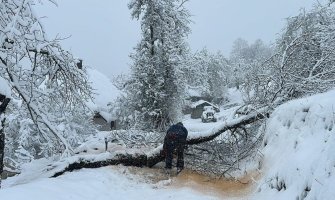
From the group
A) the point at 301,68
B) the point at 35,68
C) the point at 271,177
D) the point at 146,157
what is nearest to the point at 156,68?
the point at 301,68

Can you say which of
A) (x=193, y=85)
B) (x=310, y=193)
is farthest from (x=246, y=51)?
(x=310, y=193)

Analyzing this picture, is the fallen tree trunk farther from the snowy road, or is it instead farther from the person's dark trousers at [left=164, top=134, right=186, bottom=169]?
the person's dark trousers at [left=164, top=134, right=186, bottom=169]

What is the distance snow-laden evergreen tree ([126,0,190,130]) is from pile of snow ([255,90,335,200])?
16.1m

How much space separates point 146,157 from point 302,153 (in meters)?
5.26

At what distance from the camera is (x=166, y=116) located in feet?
88.5

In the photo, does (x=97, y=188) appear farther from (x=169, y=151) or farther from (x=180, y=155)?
(x=180, y=155)

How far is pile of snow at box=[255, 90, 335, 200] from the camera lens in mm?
6547

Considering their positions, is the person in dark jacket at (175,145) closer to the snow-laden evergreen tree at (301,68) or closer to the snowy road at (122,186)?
the snowy road at (122,186)

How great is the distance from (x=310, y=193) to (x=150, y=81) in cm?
2076

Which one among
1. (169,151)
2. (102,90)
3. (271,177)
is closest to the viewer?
(271,177)

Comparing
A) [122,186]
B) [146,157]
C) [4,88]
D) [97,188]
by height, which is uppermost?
[4,88]

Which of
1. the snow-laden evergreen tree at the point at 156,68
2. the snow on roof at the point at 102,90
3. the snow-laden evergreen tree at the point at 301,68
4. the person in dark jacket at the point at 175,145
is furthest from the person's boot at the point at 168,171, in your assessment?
the snow on roof at the point at 102,90

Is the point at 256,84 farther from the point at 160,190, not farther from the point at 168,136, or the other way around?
the point at 160,190

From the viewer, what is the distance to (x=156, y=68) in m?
26.9
